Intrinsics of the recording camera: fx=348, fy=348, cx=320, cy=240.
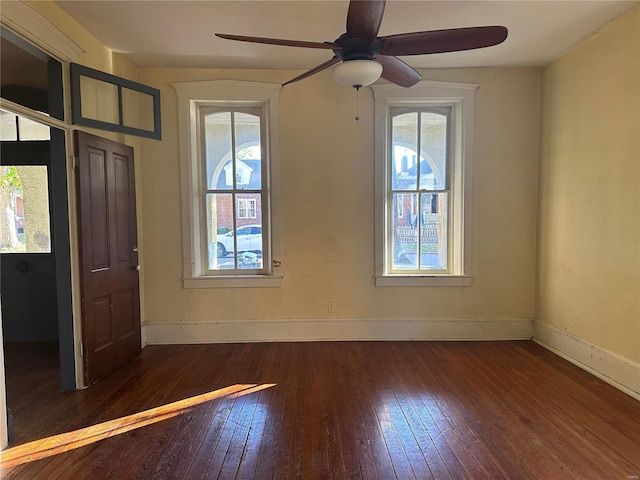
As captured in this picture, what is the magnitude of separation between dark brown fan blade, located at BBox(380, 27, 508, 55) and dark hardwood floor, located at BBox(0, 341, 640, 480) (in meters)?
2.38

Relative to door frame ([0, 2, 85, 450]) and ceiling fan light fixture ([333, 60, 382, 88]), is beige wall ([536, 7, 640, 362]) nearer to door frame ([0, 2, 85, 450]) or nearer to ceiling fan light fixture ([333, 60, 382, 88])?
ceiling fan light fixture ([333, 60, 382, 88])

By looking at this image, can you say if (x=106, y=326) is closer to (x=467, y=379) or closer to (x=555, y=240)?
(x=467, y=379)

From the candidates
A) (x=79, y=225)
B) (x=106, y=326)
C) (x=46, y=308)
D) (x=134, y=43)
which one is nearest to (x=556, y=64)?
(x=134, y=43)

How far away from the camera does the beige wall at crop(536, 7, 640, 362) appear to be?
8.87 feet

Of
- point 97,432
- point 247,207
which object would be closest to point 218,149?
point 247,207

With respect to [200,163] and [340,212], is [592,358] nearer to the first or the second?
[340,212]

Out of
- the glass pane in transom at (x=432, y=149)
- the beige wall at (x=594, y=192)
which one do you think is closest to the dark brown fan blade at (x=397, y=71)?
the glass pane in transom at (x=432, y=149)

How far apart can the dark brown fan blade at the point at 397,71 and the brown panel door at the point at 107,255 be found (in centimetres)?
238

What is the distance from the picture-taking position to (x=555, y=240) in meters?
3.56

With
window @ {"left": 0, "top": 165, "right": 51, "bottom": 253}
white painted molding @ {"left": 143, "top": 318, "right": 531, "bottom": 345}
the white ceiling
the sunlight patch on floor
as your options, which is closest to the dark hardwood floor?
the sunlight patch on floor

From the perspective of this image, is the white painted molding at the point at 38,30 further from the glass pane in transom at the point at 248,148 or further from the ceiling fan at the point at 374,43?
the glass pane in transom at the point at 248,148

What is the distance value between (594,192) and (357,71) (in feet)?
8.09

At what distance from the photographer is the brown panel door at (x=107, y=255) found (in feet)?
9.19

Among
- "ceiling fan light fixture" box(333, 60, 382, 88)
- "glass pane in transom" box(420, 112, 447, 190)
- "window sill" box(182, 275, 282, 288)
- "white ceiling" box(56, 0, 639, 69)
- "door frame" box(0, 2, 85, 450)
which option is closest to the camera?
"ceiling fan light fixture" box(333, 60, 382, 88)
